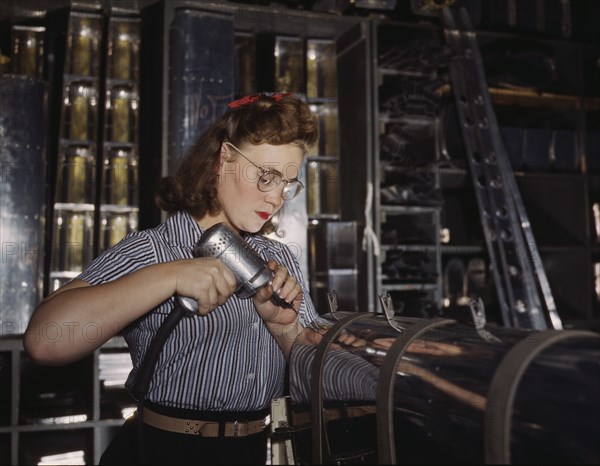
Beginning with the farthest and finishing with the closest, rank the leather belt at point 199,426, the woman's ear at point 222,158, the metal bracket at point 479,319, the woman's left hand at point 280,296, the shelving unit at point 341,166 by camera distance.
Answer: the shelving unit at point 341,166
the woman's ear at point 222,158
the leather belt at point 199,426
the woman's left hand at point 280,296
the metal bracket at point 479,319

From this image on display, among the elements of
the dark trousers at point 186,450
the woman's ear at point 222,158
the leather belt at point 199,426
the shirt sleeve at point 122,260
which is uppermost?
the woman's ear at point 222,158

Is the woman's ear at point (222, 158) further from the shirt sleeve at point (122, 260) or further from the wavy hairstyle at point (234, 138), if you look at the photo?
the shirt sleeve at point (122, 260)

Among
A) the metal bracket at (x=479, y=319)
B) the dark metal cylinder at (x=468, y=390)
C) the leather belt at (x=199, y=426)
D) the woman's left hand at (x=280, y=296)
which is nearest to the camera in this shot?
the dark metal cylinder at (x=468, y=390)

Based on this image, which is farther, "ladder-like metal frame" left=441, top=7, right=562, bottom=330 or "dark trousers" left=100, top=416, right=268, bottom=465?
"ladder-like metal frame" left=441, top=7, right=562, bottom=330

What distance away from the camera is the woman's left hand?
1.25m

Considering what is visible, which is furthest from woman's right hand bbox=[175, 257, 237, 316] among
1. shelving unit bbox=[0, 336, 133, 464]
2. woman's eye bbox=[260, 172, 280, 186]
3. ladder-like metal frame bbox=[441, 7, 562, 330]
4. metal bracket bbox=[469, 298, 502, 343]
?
ladder-like metal frame bbox=[441, 7, 562, 330]

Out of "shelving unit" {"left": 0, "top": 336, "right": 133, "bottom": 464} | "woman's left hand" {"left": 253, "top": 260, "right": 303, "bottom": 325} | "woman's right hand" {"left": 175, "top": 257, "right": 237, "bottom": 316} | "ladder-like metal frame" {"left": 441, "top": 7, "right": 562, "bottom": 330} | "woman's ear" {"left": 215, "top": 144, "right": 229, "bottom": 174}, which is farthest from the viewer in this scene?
"ladder-like metal frame" {"left": 441, "top": 7, "right": 562, "bottom": 330}

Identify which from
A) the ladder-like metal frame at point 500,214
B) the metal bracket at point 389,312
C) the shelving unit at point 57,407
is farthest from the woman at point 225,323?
the ladder-like metal frame at point 500,214

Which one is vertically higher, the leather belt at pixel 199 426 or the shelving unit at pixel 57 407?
the leather belt at pixel 199 426

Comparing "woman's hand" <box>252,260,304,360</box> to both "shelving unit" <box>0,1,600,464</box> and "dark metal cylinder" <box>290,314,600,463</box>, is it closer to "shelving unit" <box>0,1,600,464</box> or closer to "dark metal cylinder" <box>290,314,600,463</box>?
"dark metal cylinder" <box>290,314,600,463</box>

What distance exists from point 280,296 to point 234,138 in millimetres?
460

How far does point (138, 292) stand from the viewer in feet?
3.63

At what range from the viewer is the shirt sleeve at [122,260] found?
4.23 feet

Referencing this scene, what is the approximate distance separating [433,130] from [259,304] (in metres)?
2.73
